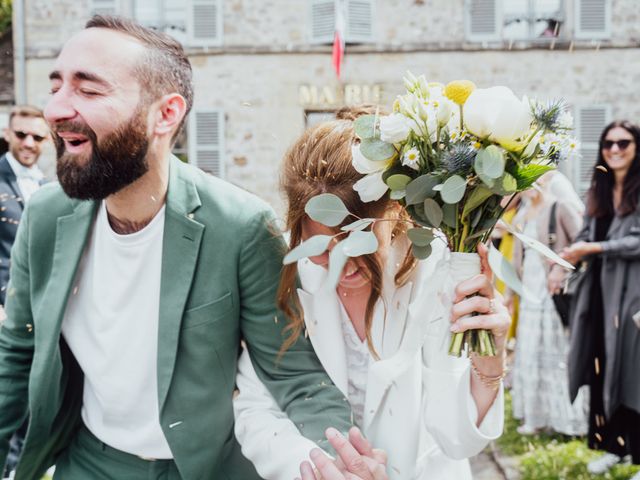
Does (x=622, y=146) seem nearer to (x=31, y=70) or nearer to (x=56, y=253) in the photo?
(x=56, y=253)

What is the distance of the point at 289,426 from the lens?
2.09 metres

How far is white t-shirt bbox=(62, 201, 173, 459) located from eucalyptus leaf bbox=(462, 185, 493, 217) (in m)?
0.88

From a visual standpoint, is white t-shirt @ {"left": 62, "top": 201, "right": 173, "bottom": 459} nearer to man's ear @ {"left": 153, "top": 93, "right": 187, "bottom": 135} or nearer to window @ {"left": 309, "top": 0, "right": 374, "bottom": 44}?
man's ear @ {"left": 153, "top": 93, "right": 187, "bottom": 135}

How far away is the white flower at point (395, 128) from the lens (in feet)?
5.62

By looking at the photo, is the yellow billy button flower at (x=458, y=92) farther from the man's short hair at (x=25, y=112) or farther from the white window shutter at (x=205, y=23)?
the white window shutter at (x=205, y=23)

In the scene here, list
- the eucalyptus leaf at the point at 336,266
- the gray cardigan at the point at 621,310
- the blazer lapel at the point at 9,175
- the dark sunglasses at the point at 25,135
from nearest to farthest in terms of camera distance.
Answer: the eucalyptus leaf at the point at 336,266 → the gray cardigan at the point at 621,310 → the blazer lapel at the point at 9,175 → the dark sunglasses at the point at 25,135

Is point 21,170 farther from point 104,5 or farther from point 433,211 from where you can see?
point 104,5

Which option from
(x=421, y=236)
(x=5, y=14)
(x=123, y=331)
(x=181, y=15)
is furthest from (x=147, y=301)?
(x=5, y=14)

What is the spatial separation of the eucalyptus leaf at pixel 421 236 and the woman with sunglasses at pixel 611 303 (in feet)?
9.62

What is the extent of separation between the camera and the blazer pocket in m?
2.01

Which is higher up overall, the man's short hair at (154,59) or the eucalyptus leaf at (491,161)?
the man's short hair at (154,59)

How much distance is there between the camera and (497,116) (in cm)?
164

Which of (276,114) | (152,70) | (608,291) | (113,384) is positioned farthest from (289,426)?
(276,114)

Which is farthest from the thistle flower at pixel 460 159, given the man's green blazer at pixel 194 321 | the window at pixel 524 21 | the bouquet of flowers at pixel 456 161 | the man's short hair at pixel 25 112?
the window at pixel 524 21
